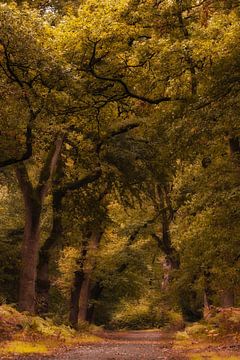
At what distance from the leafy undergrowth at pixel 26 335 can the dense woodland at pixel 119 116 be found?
2.58m

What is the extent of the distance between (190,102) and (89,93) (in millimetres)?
3521

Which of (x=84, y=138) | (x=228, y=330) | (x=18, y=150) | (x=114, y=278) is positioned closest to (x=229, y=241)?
(x=228, y=330)

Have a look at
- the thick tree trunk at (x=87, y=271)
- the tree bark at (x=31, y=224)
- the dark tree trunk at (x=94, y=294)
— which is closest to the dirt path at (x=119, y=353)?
the tree bark at (x=31, y=224)

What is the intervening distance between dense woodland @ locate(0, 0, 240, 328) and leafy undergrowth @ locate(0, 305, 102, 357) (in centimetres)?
258

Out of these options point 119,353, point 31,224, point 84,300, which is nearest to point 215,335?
point 119,353

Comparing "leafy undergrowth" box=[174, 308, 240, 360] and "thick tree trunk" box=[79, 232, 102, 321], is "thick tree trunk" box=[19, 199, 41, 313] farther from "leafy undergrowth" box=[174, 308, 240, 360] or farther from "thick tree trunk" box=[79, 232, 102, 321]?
"thick tree trunk" box=[79, 232, 102, 321]

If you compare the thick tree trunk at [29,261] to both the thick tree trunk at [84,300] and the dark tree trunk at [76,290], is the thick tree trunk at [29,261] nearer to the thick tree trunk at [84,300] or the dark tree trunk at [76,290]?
the dark tree trunk at [76,290]

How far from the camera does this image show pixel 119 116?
2230cm

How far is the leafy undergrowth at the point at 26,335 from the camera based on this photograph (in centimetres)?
1380

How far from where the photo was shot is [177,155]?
57.9ft

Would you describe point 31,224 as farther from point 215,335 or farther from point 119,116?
point 215,335

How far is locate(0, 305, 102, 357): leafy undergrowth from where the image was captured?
13.8 meters

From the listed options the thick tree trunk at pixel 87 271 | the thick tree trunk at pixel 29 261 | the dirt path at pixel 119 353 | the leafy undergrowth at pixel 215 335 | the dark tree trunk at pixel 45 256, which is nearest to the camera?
the dirt path at pixel 119 353

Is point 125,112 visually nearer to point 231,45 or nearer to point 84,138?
point 84,138
